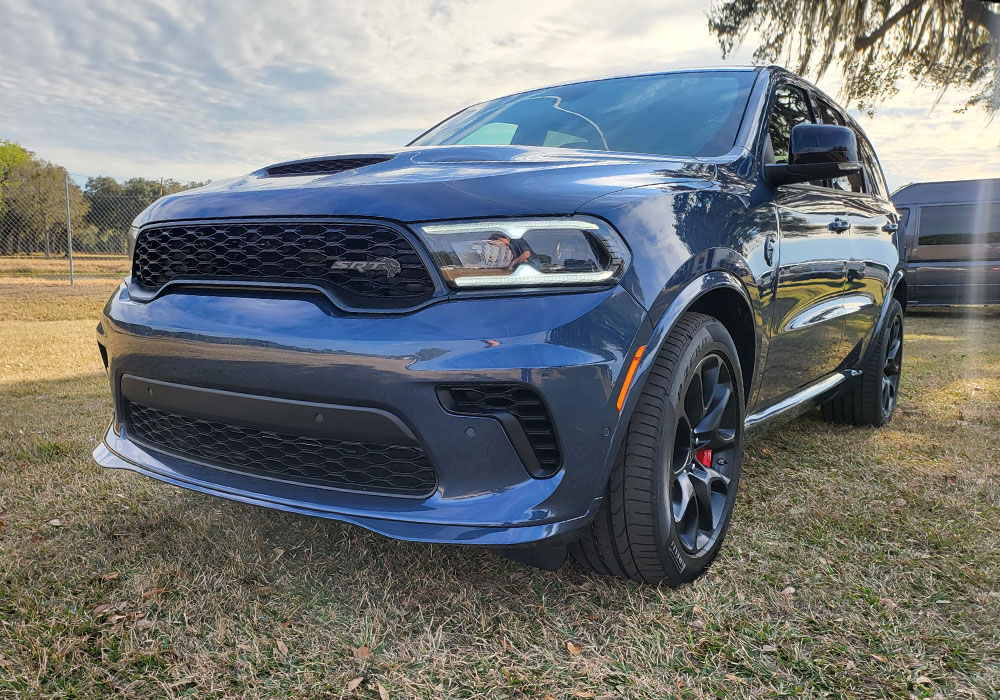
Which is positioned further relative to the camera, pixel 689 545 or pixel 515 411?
pixel 689 545

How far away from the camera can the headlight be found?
173cm

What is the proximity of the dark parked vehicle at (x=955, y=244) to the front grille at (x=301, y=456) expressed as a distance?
11.0 meters

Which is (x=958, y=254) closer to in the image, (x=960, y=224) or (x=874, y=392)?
(x=960, y=224)

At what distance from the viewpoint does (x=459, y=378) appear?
1684 mm

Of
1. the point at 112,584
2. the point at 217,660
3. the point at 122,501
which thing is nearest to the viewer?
the point at 217,660

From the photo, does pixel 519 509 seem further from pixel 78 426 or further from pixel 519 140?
pixel 78 426

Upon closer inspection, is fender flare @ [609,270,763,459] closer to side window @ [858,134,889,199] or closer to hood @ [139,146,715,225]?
hood @ [139,146,715,225]

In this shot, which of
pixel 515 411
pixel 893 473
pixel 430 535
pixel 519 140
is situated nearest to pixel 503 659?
pixel 430 535

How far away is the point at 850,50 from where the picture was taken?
16328 millimetres

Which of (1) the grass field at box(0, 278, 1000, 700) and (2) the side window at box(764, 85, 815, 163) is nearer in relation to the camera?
(1) the grass field at box(0, 278, 1000, 700)

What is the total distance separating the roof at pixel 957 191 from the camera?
35.8 feet

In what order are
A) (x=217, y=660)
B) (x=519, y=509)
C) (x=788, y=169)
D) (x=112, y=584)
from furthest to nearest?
(x=788, y=169)
(x=112, y=584)
(x=217, y=660)
(x=519, y=509)

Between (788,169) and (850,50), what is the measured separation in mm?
16253

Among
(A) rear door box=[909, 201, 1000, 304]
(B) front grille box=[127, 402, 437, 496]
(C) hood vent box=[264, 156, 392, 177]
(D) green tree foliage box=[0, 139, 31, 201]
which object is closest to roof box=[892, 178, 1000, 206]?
(A) rear door box=[909, 201, 1000, 304]
